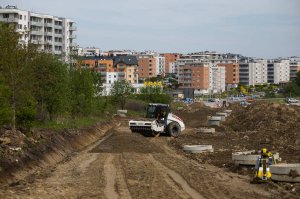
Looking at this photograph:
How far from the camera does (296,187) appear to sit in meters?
18.8

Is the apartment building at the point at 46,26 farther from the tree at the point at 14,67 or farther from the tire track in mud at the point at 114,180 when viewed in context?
the tire track in mud at the point at 114,180

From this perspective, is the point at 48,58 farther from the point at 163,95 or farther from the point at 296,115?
the point at 163,95

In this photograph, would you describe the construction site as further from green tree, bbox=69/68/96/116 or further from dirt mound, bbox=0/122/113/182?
green tree, bbox=69/68/96/116

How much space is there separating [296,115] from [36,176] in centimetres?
4430

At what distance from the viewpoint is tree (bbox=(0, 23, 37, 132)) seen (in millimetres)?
29594

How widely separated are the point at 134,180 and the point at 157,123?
20.6 meters

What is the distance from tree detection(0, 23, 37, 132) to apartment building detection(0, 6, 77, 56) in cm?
8379

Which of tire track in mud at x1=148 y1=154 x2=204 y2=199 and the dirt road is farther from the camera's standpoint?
the dirt road

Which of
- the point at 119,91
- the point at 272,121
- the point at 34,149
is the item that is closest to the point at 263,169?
the point at 34,149

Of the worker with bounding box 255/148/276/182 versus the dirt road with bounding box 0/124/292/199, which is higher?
the worker with bounding box 255/148/276/182

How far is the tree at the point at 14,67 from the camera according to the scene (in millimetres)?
29594

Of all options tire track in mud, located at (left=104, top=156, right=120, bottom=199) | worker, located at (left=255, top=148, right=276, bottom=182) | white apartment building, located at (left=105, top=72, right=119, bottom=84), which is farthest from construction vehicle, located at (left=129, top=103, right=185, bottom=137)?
white apartment building, located at (left=105, top=72, right=119, bottom=84)

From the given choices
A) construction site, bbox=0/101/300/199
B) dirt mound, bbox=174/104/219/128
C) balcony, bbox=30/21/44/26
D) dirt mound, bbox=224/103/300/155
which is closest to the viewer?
construction site, bbox=0/101/300/199

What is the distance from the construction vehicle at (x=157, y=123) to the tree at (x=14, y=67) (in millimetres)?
11403
